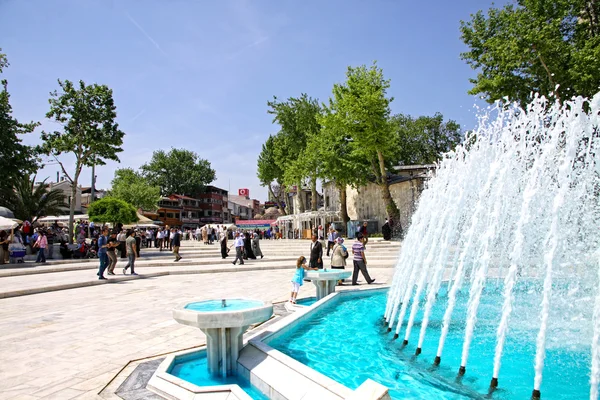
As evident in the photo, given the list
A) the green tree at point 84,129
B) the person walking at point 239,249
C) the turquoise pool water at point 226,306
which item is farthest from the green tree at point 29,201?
the turquoise pool water at point 226,306

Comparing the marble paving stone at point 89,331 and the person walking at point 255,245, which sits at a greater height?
the person walking at point 255,245

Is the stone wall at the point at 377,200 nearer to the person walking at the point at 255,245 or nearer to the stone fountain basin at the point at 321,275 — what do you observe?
the person walking at the point at 255,245

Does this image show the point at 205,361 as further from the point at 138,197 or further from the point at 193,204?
the point at 193,204

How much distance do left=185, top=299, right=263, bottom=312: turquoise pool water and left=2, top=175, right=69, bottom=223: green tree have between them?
37.3 m

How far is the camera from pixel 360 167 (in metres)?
33.0

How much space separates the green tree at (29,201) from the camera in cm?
3641

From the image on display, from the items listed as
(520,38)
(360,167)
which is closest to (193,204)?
(360,167)

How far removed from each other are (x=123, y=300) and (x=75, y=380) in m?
6.52

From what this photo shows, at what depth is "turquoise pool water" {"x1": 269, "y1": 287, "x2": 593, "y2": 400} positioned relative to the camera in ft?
16.3

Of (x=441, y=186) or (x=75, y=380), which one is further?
(x=441, y=186)

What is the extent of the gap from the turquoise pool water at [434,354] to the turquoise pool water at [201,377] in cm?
118

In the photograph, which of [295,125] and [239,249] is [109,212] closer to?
[239,249]

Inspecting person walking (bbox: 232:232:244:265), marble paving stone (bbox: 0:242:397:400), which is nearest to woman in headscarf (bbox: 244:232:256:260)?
person walking (bbox: 232:232:244:265)

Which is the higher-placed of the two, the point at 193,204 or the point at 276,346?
the point at 193,204
